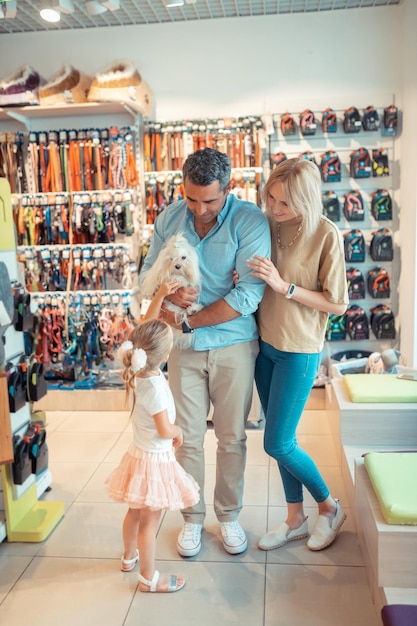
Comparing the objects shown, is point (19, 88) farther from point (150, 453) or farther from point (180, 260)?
point (150, 453)

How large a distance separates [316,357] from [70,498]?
64.1 inches

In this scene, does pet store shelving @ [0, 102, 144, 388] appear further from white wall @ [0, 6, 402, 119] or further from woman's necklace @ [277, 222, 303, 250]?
woman's necklace @ [277, 222, 303, 250]

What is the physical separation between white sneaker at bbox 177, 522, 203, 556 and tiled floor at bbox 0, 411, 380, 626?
33 mm

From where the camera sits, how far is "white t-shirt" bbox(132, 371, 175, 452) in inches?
85.7

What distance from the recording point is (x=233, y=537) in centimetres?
259

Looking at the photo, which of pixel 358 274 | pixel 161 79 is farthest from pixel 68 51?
pixel 358 274

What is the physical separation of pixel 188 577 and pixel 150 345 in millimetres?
1015

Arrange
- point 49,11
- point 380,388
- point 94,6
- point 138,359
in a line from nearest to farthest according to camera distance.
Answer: point 138,359, point 380,388, point 94,6, point 49,11

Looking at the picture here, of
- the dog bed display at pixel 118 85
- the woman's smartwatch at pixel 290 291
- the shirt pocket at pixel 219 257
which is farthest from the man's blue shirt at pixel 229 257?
the dog bed display at pixel 118 85

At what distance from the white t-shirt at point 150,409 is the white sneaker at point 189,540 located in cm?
57

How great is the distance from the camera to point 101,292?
15.6ft

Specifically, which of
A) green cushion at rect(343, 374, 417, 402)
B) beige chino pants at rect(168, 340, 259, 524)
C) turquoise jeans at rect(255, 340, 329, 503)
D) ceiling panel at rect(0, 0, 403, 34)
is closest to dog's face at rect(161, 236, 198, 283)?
beige chino pants at rect(168, 340, 259, 524)

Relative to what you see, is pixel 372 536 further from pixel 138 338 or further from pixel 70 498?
pixel 70 498

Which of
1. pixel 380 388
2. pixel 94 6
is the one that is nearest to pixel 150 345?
pixel 380 388
